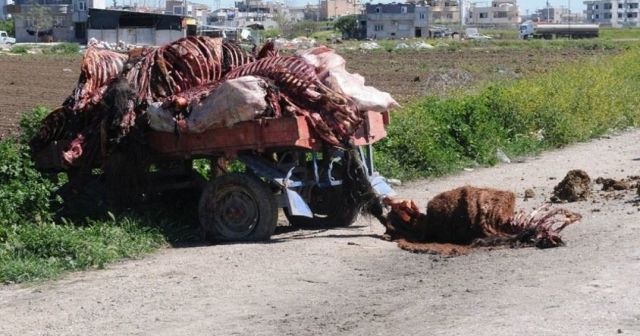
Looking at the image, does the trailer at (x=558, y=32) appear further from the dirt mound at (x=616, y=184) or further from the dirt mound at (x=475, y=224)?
the dirt mound at (x=475, y=224)

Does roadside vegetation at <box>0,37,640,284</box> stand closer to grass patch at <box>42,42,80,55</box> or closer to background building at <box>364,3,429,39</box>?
grass patch at <box>42,42,80,55</box>

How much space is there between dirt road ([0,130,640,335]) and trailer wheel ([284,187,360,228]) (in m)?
0.42

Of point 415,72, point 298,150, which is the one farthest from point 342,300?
point 415,72

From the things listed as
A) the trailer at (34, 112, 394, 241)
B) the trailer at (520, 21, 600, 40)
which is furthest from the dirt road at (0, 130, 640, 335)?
the trailer at (520, 21, 600, 40)

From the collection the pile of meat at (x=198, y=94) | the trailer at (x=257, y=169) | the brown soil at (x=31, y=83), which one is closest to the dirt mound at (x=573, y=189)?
the trailer at (x=257, y=169)

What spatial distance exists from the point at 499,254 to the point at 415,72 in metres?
41.0

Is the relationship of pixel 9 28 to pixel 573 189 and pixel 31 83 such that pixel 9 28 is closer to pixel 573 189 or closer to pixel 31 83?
pixel 31 83

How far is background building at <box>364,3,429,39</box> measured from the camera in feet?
429

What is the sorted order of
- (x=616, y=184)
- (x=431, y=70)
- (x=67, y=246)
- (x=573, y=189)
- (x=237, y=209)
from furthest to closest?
(x=431, y=70)
(x=616, y=184)
(x=573, y=189)
(x=237, y=209)
(x=67, y=246)

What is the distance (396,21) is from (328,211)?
121 meters

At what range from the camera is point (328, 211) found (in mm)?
13531

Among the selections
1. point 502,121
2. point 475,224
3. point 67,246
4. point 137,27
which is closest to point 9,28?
point 137,27

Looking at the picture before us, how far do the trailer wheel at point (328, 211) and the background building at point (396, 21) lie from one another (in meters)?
116

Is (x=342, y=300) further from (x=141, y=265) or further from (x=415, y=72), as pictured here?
(x=415, y=72)
